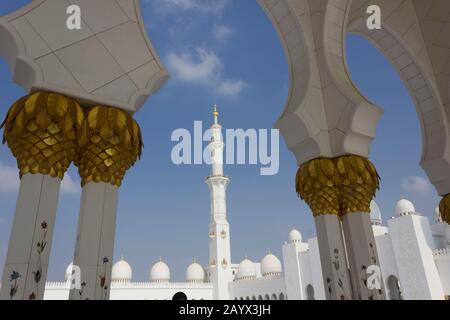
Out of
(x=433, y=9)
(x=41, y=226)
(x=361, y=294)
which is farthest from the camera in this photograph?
(x=433, y=9)

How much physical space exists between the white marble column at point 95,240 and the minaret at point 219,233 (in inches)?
746

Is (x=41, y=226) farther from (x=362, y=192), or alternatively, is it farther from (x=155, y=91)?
(x=362, y=192)

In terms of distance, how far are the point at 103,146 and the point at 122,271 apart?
68.4 feet

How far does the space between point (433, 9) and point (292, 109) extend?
2721 mm

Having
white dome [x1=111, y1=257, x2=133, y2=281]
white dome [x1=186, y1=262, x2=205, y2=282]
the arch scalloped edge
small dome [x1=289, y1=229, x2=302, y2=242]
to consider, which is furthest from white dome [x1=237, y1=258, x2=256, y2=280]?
the arch scalloped edge

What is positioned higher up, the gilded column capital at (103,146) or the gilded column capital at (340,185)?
the gilded column capital at (340,185)

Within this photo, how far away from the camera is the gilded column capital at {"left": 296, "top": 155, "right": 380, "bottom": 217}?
10.6ft

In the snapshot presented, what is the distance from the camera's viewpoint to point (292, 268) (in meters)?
18.1

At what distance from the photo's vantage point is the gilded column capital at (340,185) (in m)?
3.24

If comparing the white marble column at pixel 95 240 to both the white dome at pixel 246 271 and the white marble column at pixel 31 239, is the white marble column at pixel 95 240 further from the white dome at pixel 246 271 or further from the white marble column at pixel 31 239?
the white dome at pixel 246 271

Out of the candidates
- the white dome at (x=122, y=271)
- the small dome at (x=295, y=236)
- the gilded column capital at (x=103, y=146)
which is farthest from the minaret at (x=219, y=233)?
the gilded column capital at (x=103, y=146)

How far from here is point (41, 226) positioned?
1750 mm

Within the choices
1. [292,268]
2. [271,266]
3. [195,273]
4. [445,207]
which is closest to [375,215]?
[292,268]
